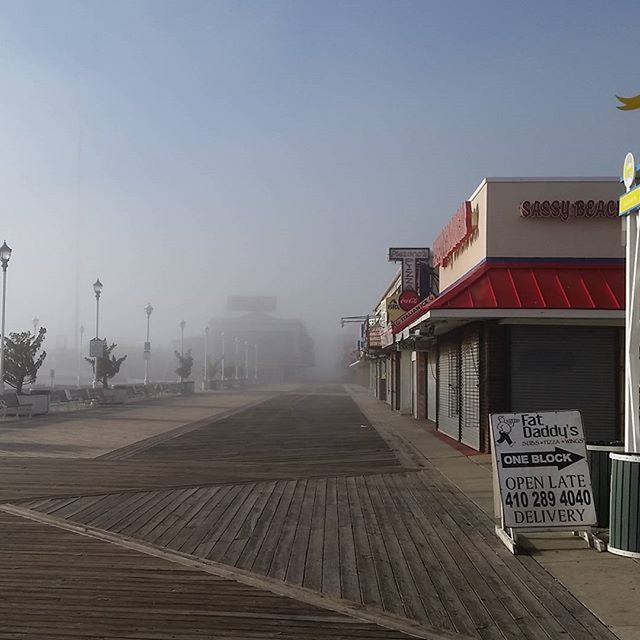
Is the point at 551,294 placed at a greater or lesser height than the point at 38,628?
greater

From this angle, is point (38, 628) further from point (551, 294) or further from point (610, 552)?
point (551, 294)

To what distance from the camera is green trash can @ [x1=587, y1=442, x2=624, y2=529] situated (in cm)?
922

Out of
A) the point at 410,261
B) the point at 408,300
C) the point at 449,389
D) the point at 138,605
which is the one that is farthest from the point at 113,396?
the point at 138,605

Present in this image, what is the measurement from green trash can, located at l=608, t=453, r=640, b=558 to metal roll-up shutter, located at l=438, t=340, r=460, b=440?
39.9 ft

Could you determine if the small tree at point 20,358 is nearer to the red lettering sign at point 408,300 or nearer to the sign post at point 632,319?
the red lettering sign at point 408,300

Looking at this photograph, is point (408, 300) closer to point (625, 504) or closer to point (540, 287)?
point (540, 287)

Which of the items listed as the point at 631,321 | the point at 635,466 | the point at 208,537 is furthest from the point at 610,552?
the point at 208,537

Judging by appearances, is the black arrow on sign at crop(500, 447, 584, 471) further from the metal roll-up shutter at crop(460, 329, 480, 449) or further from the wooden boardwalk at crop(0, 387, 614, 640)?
the metal roll-up shutter at crop(460, 329, 480, 449)

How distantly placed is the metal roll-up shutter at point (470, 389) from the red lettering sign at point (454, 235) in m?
2.45

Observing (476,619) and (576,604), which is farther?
(576,604)

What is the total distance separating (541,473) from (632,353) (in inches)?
65.9

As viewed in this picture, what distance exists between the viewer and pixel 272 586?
7.07 meters

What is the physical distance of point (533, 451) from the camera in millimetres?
8805

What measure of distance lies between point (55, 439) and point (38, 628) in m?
16.4
